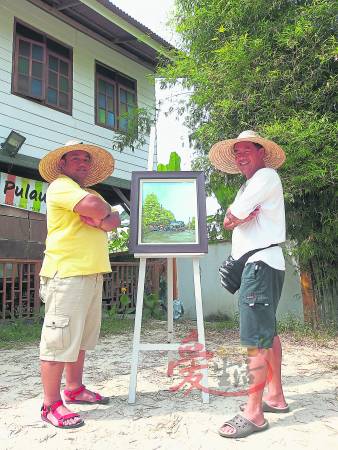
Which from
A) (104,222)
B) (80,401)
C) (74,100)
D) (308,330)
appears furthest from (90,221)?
(74,100)

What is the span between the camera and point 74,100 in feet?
24.7

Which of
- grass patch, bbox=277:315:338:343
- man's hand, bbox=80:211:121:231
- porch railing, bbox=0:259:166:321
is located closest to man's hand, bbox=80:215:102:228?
man's hand, bbox=80:211:121:231

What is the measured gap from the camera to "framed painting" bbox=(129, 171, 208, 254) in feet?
9.62

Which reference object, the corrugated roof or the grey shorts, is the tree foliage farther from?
the corrugated roof

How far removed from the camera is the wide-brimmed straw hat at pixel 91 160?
2.70 m

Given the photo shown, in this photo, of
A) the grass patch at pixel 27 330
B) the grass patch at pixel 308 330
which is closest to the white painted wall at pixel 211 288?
the grass patch at pixel 27 330

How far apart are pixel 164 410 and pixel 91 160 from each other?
1.77m

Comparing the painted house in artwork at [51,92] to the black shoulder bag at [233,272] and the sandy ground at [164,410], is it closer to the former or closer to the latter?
the sandy ground at [164,410]

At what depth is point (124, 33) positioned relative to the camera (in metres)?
7.93

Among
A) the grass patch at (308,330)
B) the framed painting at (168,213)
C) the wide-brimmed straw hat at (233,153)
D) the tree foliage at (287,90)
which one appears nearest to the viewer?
the wide-brimmed straw hat at (233,153)

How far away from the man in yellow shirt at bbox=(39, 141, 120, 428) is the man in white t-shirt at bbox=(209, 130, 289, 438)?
0.84 metres

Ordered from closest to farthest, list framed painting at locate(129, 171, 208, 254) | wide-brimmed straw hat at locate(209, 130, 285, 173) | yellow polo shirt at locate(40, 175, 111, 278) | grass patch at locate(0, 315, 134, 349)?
1. yellow polo shirt at locate(40, 175, 111, 278)
2. wide-brimmed straw hat at locate(209, 130, 285, 173)
3. framed painting at locate(129, 171, 208, 254)
4. grass patch at locate(0, 315, 134, 349)

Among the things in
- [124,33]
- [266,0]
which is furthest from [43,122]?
[266,0]

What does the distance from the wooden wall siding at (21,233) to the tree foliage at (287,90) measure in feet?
10.9
